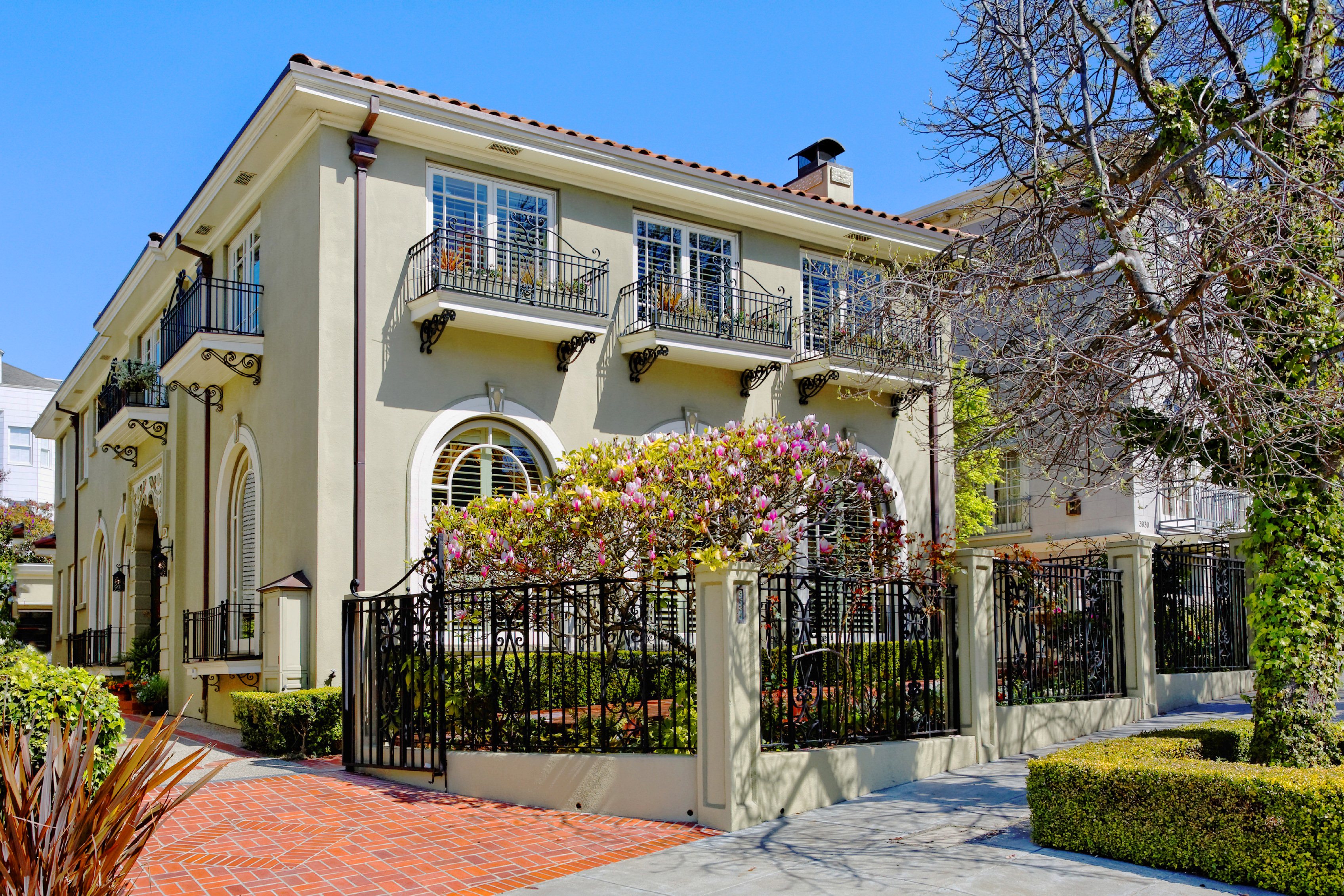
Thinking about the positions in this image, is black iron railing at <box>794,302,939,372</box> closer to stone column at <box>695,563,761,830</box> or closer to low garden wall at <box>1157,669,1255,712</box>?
stone column at <box>695,563,761,830</box>

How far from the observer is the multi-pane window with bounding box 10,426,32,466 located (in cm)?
4244

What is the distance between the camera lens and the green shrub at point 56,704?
24.6 feet

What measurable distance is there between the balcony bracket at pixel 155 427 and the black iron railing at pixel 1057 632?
47.5 feet

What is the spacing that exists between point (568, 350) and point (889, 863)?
9.87 m

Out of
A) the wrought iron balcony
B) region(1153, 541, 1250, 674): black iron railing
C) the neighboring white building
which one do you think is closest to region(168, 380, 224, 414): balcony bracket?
region(1153, 541, 1250, 674): black iron railing

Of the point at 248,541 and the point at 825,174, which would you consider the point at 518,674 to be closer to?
the point at 248,541

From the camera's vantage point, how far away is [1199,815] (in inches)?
264

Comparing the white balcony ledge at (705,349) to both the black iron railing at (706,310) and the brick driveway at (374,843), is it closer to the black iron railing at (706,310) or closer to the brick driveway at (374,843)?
the black iron railing at (706,310)

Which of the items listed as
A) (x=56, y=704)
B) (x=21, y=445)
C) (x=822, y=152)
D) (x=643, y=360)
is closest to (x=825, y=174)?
(x=822, y=152)

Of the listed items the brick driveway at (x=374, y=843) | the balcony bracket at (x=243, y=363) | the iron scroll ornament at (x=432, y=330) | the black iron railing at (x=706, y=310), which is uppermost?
the black iron railing at (x=706, y=310)

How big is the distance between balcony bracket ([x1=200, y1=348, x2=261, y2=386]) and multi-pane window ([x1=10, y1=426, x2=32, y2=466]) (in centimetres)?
3236

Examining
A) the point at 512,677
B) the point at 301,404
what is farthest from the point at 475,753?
the point at 301,404

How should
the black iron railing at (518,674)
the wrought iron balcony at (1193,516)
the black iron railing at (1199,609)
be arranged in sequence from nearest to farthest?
1. the black iron railing at (518,674)
2. the black iron railing at (1199,609)
3. the wrought iron balcony at (1193,516)

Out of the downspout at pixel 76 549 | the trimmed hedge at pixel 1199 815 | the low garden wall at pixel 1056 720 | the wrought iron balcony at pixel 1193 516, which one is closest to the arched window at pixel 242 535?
the low garden wall at pixel 1056 720
